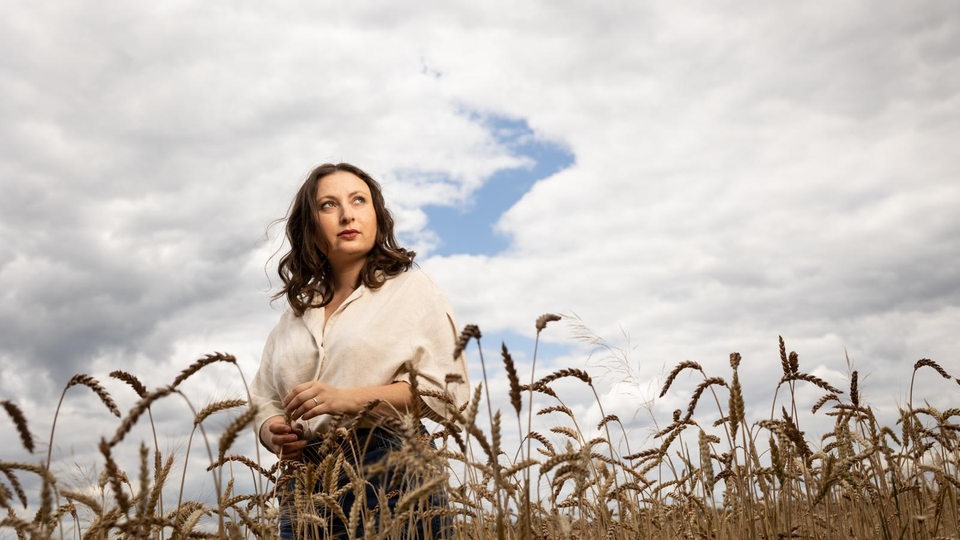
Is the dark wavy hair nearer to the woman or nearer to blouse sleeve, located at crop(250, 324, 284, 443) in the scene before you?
the woman

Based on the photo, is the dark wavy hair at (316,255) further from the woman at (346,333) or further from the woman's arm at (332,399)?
the woman's arm at (332,399)

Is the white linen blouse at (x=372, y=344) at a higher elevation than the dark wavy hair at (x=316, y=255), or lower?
lower

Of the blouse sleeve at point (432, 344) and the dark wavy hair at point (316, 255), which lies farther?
the dark wavy hair at point (316, 255)

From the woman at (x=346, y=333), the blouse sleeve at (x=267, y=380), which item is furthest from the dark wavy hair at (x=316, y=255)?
the blouse sleeve at (x=267, y=380)

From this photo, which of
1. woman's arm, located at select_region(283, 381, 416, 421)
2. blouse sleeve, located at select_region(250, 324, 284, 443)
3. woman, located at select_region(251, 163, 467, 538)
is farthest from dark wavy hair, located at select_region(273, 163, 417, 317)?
woman's arm, located at select_region(283, 381, 416, 421)

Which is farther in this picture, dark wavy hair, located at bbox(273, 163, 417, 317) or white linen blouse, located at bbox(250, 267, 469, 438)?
dark wavy hair, located at bbox(273, 163, 417, 317)

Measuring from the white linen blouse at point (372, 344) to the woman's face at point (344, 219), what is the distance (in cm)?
29

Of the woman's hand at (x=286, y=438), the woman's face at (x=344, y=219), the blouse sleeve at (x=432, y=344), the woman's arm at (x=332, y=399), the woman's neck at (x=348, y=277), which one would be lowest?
the woman's hand at (x=286, y=438)

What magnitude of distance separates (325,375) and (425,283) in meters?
0.85

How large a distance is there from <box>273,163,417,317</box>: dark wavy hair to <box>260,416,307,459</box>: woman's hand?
105 centimetres

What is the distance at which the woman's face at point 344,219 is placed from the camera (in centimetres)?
529

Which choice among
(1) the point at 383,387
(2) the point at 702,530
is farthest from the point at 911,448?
(1) the point at 383,387

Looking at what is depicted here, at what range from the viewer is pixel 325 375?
194 inches

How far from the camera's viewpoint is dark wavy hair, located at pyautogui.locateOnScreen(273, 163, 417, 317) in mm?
5430
